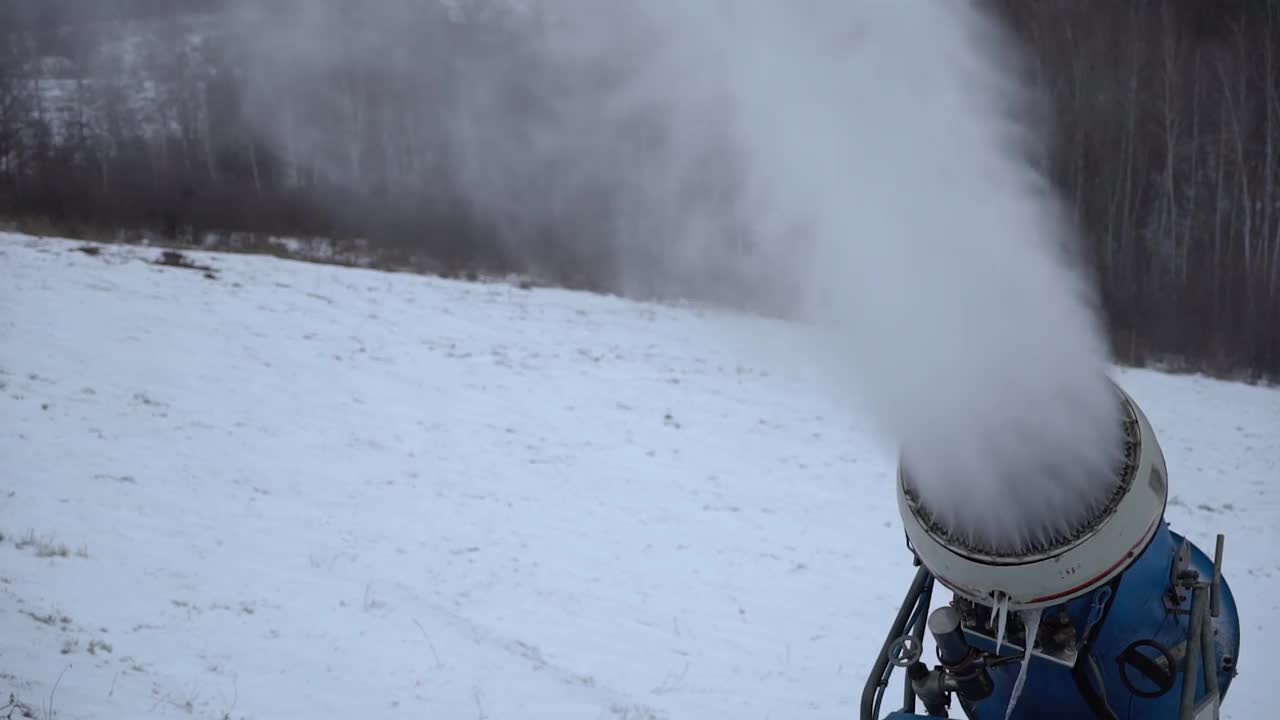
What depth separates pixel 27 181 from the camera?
2320cm

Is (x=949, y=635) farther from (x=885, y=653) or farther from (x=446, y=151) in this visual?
(x=446, y=151)

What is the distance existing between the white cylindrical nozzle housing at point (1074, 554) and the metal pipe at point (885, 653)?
15.5 inches

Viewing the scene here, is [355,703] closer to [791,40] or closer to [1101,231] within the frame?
[791,40]

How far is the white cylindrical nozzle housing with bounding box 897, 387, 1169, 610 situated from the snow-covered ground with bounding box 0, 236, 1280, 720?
3.25 meters

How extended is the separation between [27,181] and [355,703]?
2453cm

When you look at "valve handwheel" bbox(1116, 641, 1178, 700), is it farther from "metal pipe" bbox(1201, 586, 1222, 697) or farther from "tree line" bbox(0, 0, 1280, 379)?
"tree line" bbox(0, 0, 1280, 379)

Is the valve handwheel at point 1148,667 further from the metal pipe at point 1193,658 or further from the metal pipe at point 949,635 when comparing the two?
the metal pipe at point 949,635

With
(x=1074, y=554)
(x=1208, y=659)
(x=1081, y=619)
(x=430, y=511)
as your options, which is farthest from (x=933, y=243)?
(x=430, y=511)

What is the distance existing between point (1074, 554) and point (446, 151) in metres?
22.5

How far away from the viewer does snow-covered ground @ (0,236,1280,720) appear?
5320mm

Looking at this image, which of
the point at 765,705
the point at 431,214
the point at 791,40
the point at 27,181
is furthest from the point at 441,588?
the point at 27,181

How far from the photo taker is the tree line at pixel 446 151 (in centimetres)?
2058

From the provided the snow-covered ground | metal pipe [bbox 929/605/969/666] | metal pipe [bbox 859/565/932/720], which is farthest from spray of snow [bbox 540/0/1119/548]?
the snow-covered ground

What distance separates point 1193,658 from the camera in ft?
8.70
